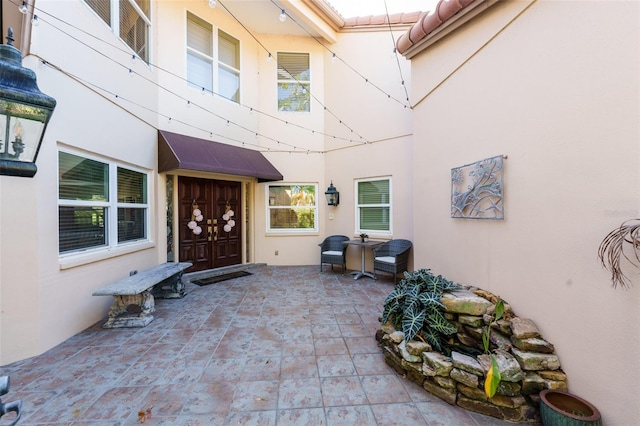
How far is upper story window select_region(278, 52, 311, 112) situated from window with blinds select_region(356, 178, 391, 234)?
2813mm

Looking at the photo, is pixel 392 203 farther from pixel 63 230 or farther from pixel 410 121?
pixel 63 230

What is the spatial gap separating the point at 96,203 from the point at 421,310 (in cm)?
462

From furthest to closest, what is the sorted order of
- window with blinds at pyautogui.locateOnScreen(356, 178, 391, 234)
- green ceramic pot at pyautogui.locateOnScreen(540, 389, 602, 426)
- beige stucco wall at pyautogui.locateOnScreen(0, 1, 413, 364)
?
window with blinds at pyautogui.locateOnScreen(356, 178, 391, 234) → beige stucco wall at pyautogui.locateOnScreen(0, 1, 413, 364) → green ceramic pot at pyautogui.locateOnScreen(540, 389, 602, 426)

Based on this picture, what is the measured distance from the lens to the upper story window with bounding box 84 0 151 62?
4.03 metres

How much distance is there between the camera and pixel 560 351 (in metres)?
2.14

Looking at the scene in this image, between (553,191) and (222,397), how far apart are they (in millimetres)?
3300

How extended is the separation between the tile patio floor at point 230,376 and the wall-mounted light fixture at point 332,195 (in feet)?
11.3

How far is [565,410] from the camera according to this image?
196cm

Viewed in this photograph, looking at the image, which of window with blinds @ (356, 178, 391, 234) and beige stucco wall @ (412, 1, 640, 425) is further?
window with blinds @ (356, 178, 391, 234)

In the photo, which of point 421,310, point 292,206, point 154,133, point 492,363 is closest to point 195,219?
point 154,133

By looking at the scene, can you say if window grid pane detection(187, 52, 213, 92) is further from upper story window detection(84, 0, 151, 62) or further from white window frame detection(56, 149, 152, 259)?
white window frame detection(56, 149, 152, 259)

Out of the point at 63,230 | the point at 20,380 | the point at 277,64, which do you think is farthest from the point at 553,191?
the point at 277,64

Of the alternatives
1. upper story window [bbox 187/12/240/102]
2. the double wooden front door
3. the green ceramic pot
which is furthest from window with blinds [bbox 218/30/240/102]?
the green ceramic pot

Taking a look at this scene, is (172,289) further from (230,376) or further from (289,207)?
(289,207)
